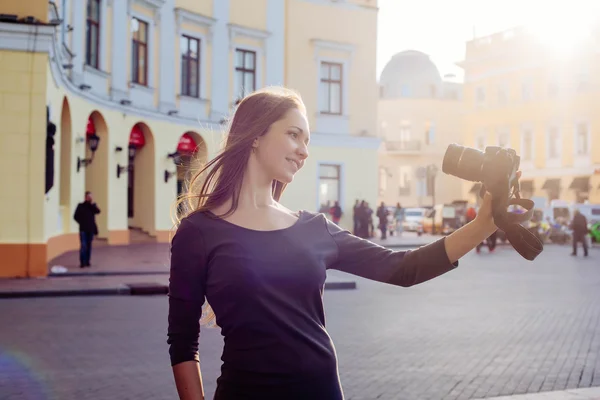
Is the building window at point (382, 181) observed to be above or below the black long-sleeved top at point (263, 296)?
above

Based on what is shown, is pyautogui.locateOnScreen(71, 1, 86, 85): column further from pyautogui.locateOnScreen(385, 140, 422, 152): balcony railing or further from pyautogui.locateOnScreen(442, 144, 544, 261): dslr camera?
pyautogui.locateOnScreen(385, 140, 422, 152): balcony railing

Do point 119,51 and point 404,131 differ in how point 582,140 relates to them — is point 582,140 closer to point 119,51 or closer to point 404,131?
point 404,131

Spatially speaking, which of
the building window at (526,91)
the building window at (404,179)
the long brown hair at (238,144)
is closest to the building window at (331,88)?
the building window at (526,91)

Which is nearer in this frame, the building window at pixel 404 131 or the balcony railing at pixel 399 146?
the balcony railing at pixel 399 146

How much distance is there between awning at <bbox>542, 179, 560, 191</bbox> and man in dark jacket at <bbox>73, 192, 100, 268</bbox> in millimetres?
41539

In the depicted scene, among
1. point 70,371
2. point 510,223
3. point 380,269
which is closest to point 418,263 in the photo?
point 380,269

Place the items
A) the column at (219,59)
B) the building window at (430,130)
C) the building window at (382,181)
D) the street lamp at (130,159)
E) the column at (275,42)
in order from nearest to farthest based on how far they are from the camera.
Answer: the street lamp at (130,159) < the column at (219,59) < the column at (275,42) < the building window at (382,181) < the building window at (430,130)

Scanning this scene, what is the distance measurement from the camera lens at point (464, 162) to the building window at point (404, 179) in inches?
2680

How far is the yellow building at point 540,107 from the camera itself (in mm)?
53562

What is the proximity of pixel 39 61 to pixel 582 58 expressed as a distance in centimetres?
4487

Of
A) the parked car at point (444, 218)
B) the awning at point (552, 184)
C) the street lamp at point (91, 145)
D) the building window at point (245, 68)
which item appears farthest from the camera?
the awning at point (552, 184)

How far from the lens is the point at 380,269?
2.66m

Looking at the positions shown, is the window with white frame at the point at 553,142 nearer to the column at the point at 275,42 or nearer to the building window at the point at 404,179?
the building window at the point at 404,179

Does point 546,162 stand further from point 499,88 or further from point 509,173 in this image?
point 509,173
